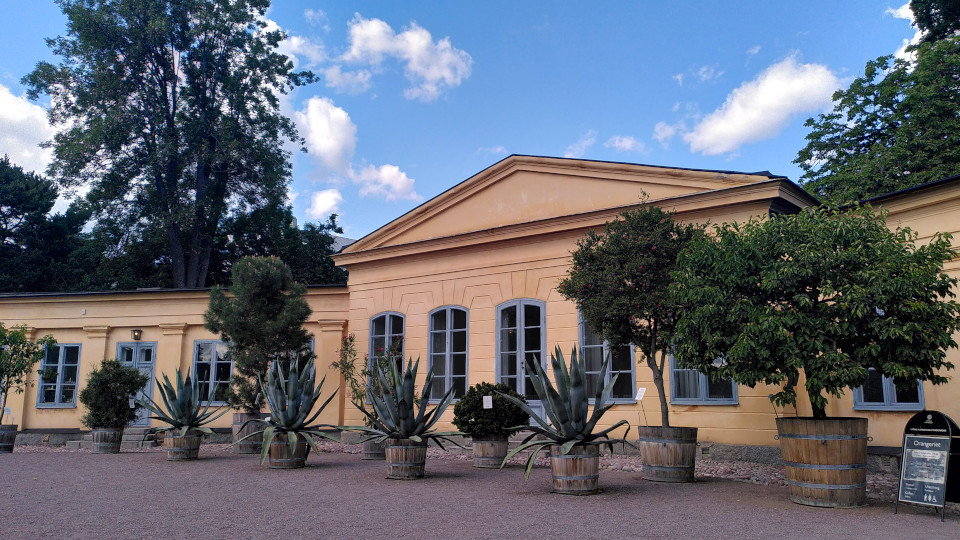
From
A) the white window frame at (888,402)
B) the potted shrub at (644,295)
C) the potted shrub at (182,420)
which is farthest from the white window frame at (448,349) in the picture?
the white window frame at (888,402)

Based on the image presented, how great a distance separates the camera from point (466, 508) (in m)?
6.30

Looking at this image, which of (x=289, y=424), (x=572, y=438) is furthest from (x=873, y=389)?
(x=289, y=424)

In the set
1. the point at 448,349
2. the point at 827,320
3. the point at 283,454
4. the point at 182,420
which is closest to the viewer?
the point at 827,320

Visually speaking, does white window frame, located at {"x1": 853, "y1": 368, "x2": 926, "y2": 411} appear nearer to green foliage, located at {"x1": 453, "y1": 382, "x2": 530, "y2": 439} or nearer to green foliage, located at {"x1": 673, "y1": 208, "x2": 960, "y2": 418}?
green foliage, located at {"x1": 673, "y1": 208, "x2": 960, "y2": 418}

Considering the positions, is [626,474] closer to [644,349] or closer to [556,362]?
[644,349]

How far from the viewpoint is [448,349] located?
45.6ft

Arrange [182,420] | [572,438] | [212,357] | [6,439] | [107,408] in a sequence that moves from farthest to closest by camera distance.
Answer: [212,357] → [6,439] → [107,408] → [182,420] → [572,438]

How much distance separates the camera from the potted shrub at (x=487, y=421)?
9.65m

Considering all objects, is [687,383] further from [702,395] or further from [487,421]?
[487,421]

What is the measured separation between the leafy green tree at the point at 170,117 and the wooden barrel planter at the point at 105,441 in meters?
11.9

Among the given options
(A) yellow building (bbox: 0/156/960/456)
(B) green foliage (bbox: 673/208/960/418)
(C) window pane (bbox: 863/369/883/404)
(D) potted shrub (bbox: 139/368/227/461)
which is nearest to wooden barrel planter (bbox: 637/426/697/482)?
(B) green foliage (bbox: 673/208/960/418)

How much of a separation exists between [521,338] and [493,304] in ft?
3.19

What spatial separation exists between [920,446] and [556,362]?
3.42m

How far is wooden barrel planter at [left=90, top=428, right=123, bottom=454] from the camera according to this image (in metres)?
12.5
